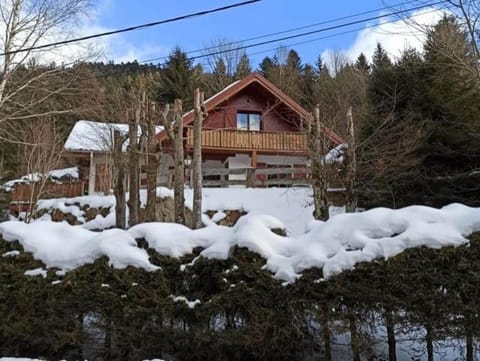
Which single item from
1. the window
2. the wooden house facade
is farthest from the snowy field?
the window

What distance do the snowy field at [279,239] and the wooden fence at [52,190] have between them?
16775 millimetres

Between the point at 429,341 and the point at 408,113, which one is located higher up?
the point at 408,113

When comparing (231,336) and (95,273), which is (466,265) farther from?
(95,273)

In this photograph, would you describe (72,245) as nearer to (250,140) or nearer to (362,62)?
(250,140)

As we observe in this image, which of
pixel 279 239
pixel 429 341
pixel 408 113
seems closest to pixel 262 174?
pixel 408 113

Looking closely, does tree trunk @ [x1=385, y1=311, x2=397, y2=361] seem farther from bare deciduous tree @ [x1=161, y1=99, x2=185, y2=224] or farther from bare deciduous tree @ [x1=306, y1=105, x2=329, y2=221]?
bare deciduous tree @ [x1=161, y1=99, x2=185, y2=224]

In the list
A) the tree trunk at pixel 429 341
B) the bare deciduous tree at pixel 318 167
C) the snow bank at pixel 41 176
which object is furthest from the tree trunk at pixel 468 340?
the snow bank at pixel 41 176

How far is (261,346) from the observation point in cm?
530

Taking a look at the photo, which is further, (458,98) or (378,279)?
(458,98)

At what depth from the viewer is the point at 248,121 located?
2756 cm

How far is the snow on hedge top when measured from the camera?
4859 mm

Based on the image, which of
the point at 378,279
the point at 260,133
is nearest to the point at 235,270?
the point at 378,279

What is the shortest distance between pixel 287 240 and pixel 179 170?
6282mm

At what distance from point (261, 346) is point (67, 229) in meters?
3.42
